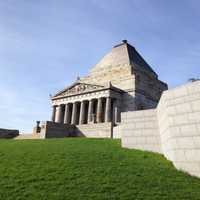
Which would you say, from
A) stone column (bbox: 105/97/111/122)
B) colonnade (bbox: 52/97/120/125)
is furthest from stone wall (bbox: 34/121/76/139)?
stone column (bbox: 105/97/111/122)

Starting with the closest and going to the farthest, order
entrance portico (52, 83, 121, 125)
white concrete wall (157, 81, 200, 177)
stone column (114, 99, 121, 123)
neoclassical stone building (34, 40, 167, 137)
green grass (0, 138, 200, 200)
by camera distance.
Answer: green grass (0, 138, 200, 200) < white concrete wall (157, 81, 200, 177) < stone column (114, 99, 121, 123) < entrance portico (52, 83, 121, 125) < neoclassical stone building (34, 40, 167, 137)

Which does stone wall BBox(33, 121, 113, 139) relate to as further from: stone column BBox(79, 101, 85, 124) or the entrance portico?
stone column BBox(79, 101, 85, 124)

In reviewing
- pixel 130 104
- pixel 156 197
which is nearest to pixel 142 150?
pixel 156 197

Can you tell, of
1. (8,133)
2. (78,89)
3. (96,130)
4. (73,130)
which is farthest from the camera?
(78,89)

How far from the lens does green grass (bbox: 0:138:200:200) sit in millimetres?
10195

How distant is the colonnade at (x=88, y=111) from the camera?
184ft

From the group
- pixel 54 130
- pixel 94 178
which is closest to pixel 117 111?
pixel 54 130

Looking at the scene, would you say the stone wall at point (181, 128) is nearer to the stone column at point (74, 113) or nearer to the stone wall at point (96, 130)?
the stone wall at point (96, 130)

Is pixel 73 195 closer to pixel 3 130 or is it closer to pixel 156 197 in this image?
pixel 156 197

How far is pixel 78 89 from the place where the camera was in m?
63.0

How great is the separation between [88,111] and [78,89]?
565 centimetres

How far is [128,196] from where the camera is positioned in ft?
32.6

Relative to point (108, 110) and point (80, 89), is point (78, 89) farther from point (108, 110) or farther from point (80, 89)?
point (108, 110)

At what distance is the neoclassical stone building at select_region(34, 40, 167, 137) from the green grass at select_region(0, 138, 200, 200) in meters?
38.1
